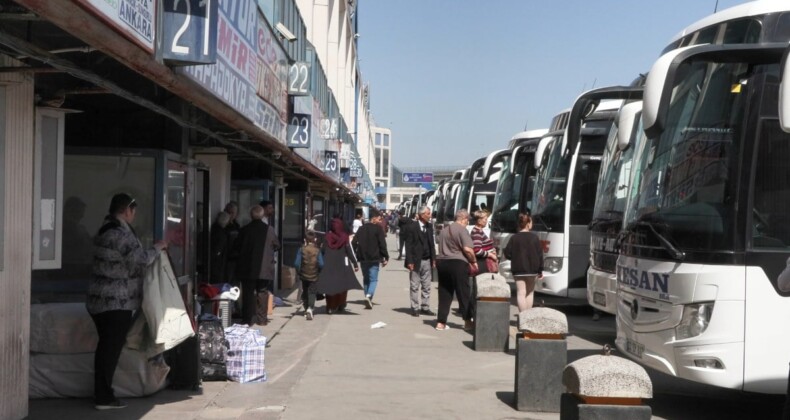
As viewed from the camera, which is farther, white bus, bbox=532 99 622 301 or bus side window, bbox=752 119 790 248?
white bus, bbox=532 99 622 301

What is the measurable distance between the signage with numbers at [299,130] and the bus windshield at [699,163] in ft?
24.3

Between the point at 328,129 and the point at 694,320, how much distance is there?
17998 millimetres

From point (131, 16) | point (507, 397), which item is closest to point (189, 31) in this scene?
point (131, 16)

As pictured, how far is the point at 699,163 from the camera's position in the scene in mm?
8172

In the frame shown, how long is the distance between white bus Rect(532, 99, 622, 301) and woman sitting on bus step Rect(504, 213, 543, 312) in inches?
66.7

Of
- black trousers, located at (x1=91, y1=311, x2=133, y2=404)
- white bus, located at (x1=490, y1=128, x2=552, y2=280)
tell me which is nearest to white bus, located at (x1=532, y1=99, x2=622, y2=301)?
white bus, located at (x1=490, y1=128, x2=552, y2=280)

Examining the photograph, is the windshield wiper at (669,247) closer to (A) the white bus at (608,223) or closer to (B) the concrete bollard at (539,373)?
(B) the concrete bollard at (539,373)

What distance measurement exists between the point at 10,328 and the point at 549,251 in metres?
10.8

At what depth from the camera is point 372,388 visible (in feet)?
32.4

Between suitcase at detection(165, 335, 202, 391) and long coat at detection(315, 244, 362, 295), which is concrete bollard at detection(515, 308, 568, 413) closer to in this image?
suitcase at detection(165, 335, 202, 391)

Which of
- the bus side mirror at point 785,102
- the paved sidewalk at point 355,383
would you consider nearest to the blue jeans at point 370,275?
the paved sidewalk at point 355,383

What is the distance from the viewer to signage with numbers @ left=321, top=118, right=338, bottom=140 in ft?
77.6

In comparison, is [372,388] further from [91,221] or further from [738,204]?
[738,204]

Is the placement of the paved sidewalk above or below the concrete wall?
below
